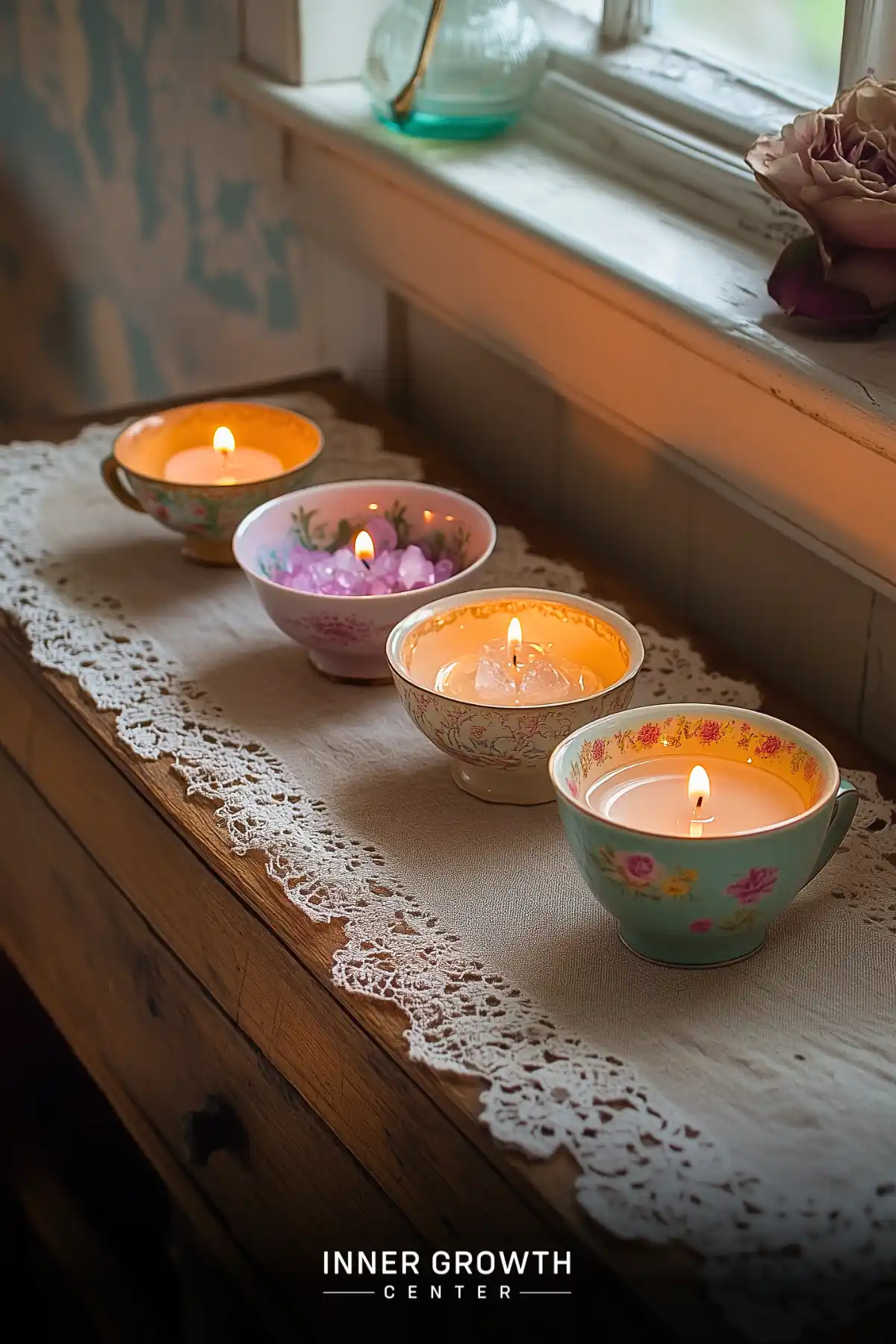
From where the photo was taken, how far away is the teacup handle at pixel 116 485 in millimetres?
1001

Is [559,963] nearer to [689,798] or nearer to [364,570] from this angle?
[689,798]

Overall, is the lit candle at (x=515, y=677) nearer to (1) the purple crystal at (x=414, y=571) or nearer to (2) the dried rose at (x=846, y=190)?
(1) the purple crystal at (x=414, y=571)

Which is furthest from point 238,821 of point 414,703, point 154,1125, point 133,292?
point 133,292

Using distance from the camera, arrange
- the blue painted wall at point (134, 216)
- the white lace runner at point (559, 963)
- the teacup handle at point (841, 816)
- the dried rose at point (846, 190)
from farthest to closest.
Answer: the blue painted wall at point (134, 216) < the dried rose at point (846, 190) < the teacup handle at point (841, 816) < the white lace runner at point (559, 963)

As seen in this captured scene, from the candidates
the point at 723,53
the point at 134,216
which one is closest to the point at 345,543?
the point at 723,53

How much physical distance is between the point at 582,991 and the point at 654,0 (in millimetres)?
761

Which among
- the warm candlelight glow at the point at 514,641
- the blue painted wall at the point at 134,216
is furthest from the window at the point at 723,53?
the warm candlelight glow at the point at 514,641

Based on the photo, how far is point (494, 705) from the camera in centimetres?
74

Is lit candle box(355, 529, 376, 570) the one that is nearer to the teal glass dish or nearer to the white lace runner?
the white lace runner

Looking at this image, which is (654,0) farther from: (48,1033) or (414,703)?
(48,1033)

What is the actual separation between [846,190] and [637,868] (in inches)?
14.6

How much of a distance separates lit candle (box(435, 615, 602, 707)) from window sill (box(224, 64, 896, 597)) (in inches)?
6.1

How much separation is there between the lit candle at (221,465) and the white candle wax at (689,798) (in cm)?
40

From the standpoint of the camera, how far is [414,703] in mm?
749
